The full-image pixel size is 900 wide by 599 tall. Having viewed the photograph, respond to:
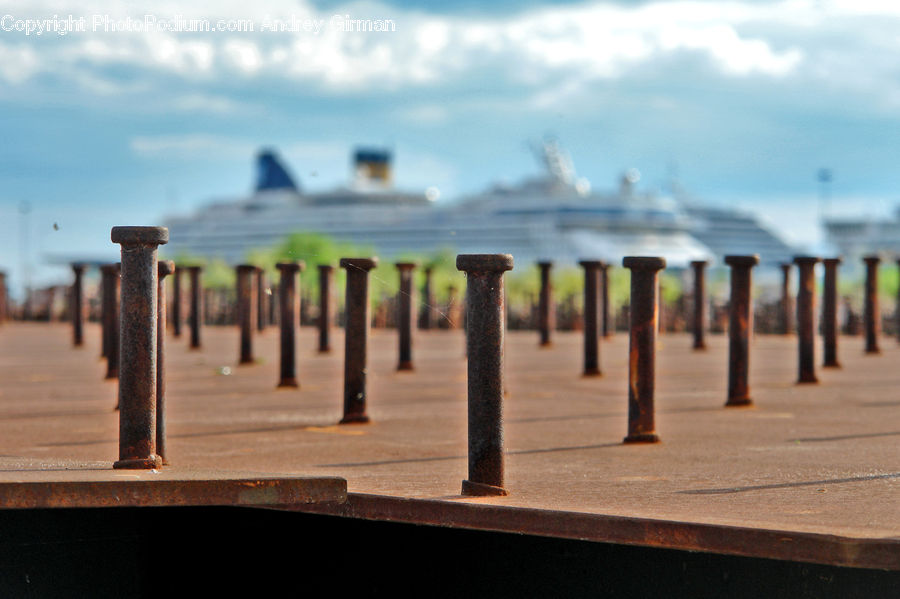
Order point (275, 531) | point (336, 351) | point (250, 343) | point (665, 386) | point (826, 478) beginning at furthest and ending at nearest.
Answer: point (336, 351), point (250, 343), point (665, 386), point (275, 531), point (826, 478)

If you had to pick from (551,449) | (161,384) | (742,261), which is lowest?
(551,449)

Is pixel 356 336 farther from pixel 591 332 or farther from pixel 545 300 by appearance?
pixel 545 300

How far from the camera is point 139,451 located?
15.4 feet

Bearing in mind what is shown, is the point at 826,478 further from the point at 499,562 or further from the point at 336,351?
the point at 336,351

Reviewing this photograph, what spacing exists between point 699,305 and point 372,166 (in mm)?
104327

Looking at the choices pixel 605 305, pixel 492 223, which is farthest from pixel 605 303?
pixel 492 223

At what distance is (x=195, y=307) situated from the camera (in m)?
17.0

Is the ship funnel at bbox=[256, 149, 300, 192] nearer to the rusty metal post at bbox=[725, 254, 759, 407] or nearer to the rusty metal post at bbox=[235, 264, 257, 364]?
the rusty metal post at bbox=[235, 264, 257, 364]

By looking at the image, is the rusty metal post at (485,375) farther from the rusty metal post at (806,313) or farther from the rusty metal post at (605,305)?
the rusty metal post at (605,305)

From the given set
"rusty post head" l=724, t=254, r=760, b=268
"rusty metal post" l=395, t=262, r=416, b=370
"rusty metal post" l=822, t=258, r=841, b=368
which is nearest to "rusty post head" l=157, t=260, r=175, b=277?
"rusty post head" l=724, t=254, r=760, b=268

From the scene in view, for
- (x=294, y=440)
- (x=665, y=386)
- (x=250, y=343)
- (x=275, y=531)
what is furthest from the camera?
(x=250, y=343)

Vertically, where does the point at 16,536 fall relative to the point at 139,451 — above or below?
below

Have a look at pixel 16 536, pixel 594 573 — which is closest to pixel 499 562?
pixel 594 573

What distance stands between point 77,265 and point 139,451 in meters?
11.2
